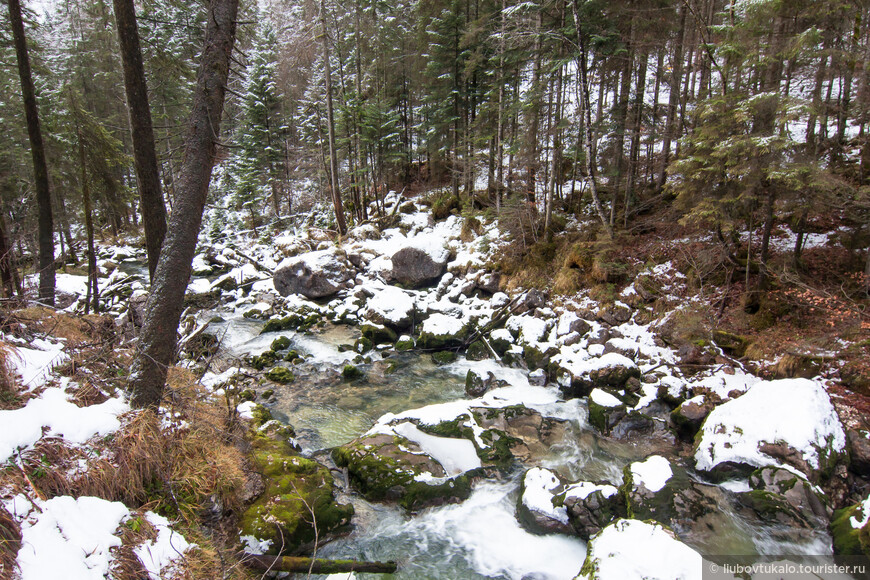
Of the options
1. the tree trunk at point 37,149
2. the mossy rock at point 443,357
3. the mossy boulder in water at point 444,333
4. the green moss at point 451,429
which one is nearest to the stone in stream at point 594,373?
the green moss at point 451,429

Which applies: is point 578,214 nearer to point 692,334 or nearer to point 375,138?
point 692,334

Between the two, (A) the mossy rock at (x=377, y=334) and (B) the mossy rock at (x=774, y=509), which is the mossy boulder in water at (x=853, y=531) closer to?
(B) the mossy rock at (x=774, y=509)

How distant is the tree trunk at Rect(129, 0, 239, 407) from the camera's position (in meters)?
4.45

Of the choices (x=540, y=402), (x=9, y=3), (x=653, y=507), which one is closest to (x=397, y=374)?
(x=540, y=402)

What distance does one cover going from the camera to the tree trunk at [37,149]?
8.66m

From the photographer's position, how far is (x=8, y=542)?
8.07 feet

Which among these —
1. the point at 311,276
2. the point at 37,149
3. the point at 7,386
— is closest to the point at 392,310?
the point at 311,276

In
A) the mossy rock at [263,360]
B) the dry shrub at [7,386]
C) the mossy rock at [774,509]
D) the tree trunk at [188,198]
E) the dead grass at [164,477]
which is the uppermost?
the tree trunk at [188,198]

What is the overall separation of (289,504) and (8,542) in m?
3.18

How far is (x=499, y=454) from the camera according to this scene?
7355 millimetres

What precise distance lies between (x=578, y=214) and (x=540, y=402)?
9589 millimetres

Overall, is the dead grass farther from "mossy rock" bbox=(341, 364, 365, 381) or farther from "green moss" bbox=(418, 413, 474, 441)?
"mossy rock" bbox=(341, 364, 365, 381)

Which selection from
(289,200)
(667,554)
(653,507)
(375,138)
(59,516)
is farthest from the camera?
(289,200)

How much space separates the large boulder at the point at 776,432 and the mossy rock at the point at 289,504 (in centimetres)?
656
